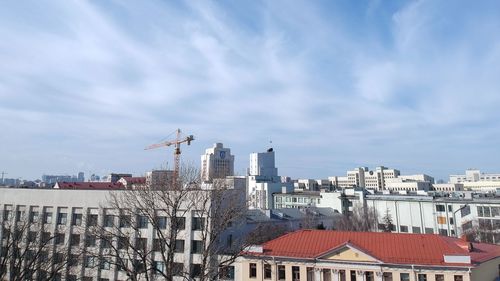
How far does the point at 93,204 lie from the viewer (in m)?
56.8

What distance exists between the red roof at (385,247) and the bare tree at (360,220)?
43.4 meters

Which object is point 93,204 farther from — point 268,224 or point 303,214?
point 303,214

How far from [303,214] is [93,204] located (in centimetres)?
4304

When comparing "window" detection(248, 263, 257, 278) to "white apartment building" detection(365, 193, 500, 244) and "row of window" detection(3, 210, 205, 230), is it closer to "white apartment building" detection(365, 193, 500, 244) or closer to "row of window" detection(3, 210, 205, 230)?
"row of window" detection(3, 210, 205, 230)

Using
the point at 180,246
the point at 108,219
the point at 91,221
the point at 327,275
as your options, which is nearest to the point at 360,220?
the point at 180,246

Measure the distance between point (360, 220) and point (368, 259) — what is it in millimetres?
56594

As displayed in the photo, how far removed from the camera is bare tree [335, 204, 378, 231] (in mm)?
83000

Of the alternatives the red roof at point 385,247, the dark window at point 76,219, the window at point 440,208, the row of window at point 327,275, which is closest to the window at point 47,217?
the dark window at point 76,219

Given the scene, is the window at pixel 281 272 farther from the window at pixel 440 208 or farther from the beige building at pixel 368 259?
the window at pixel 440 208

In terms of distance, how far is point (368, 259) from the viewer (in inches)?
1389

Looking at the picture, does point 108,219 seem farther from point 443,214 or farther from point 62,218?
point 443,214

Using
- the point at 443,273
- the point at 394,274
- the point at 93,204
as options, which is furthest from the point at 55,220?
the point at 443,273

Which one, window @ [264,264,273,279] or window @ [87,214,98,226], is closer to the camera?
window @ [87,214,98,226]

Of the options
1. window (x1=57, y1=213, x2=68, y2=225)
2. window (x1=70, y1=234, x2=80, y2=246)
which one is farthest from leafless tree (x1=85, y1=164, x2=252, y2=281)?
window (x1=57, y1=213, x2=68, y2=225)
